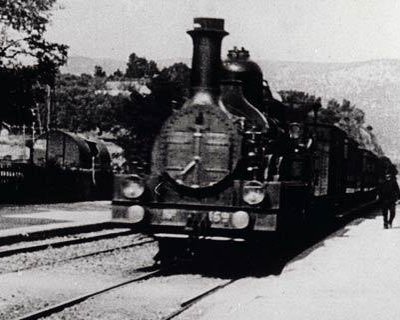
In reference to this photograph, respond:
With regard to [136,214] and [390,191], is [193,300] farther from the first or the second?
[390,191]

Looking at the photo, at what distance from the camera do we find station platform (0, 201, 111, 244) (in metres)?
17.9

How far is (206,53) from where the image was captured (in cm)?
1292

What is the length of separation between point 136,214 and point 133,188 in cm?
46

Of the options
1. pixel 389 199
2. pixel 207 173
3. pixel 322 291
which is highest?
pixel 207 173

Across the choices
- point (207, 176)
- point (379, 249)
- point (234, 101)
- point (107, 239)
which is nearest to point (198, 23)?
point (234, 101)

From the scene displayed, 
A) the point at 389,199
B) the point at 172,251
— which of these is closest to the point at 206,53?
the point at 172,251

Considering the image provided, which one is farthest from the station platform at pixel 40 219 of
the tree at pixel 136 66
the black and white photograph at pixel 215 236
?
the tree at pixel 136 66

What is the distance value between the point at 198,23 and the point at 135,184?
8.98ft

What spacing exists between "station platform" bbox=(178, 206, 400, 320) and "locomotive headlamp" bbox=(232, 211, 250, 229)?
810mm

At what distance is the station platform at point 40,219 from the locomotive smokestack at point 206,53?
5.77 metres

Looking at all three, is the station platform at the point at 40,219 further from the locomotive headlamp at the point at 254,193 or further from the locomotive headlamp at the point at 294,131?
the locomotive headlamp at the point at 254,193

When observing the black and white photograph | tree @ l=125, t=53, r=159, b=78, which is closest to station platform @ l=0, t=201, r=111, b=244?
the black and white photograph

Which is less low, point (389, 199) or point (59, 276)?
point (389, 199)

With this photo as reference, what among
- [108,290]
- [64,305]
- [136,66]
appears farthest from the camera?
[136,66]
